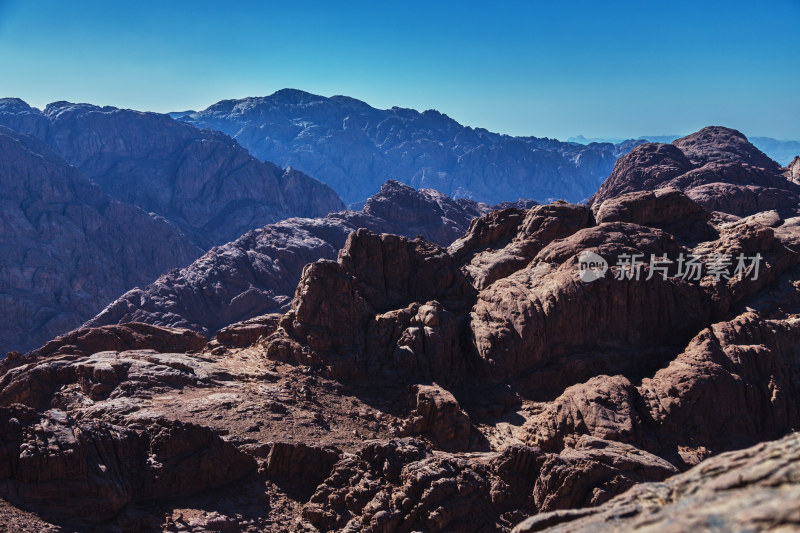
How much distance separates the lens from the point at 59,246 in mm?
106250

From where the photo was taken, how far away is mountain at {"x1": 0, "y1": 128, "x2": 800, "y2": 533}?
16.9m

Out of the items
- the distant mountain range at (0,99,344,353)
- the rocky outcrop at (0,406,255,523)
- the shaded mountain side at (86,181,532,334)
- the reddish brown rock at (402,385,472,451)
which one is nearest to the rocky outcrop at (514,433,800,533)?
the rocky outcrop at (0,406,255,523)

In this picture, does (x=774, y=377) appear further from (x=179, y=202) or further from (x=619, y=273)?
(x=179, y=202)

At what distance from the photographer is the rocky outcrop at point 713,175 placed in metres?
73.6

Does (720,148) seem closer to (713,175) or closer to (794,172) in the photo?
(794,172)

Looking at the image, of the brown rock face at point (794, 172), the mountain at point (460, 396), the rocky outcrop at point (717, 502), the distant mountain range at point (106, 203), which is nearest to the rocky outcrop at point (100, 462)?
the mountain at point (460, 396)

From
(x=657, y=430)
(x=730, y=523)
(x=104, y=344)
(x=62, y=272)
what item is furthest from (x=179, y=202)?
(x=730, y=523)

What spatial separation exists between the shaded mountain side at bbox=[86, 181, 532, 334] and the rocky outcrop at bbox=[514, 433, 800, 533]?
7012 cm

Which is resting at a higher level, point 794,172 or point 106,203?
point 794,172

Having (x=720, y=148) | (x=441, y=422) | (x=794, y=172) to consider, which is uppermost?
(x=720, y=148)

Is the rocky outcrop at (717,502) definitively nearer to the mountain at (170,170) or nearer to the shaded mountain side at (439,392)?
the shaded mountain side at (439,392)

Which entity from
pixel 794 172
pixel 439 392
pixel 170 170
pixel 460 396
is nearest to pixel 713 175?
pixel 794 172

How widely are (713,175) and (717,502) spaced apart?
277ft

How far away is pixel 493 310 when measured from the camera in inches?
1222
